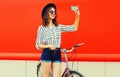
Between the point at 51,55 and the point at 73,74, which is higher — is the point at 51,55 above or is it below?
above

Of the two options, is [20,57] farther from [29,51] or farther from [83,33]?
[83,33]

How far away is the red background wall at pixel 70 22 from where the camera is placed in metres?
5.63

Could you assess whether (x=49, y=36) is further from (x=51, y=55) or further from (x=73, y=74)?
(x=73, y=74)

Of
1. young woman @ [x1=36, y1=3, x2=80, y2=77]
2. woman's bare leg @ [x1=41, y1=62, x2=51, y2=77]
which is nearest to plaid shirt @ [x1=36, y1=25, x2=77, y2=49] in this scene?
young woman @ [x1=36, y1=3, x2=80, y2=77]

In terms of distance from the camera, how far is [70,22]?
18.5ft

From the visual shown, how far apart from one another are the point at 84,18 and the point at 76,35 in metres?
0.32

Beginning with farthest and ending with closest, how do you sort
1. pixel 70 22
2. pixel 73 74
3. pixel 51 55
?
1. pixel 70 22
2. pixel 73 74
3. pixel 51 55

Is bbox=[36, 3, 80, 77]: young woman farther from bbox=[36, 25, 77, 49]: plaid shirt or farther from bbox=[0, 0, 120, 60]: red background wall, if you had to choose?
bbox=[0, 0, 120, 60]: red background wall

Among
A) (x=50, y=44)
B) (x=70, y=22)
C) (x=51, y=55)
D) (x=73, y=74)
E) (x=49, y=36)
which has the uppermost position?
(x=70, y=22)

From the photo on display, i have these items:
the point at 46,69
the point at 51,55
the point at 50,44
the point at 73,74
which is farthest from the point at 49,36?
the point at 73,74

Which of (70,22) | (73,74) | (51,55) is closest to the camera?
(51,55)

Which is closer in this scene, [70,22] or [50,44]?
[50,44]

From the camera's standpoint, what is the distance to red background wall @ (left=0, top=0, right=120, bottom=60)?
18.5ft

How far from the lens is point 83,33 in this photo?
18.6ft
